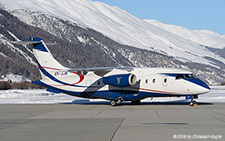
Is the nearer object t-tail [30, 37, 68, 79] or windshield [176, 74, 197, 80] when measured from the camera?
windshield [176, 74, 197, 80]

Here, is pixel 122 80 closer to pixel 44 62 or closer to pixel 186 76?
pixel 186 76

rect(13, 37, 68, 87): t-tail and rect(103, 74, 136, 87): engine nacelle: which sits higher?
rect(13, 37, 68, 87): t-tail

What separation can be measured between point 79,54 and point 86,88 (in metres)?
168

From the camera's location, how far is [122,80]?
28078 millimetres

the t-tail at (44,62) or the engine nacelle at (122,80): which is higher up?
the t-tail at (44,62)

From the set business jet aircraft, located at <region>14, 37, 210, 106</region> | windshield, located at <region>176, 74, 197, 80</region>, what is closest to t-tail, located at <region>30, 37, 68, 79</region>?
business jet aircraft, located at <region>14, 37, 210, 106</region>

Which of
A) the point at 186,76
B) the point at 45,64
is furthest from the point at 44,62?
the point at 186,76

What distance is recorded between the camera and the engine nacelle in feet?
91.4

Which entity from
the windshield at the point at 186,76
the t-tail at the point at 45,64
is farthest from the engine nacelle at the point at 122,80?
the t-tail at the point at 45,64

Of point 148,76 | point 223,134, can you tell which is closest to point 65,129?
point 223,134

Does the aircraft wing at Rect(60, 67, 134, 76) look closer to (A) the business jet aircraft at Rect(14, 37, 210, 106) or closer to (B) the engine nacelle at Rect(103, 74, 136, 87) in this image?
(A) the business jet aircraft at Rect(14, 37, 210, 106)

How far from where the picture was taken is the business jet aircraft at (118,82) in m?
27.1

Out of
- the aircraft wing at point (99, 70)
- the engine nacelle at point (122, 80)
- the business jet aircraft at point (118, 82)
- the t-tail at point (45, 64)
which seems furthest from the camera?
the t-tail at point (45, 64)

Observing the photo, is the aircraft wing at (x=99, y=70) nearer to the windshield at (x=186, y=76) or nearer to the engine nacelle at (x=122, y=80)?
the engine nacelle at (x=122, y=80)
